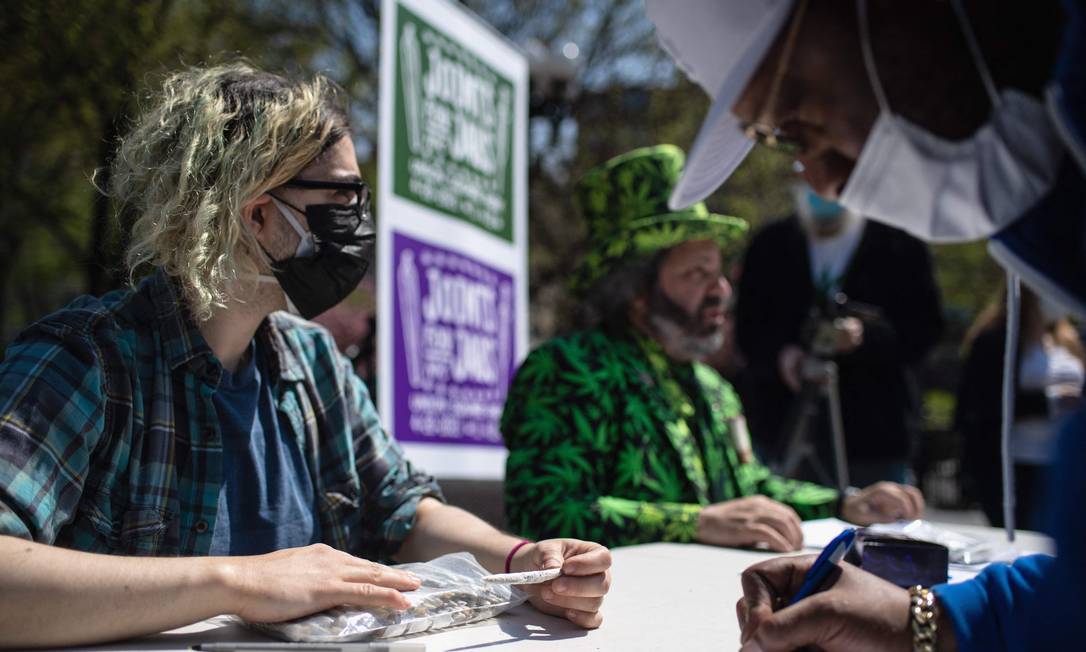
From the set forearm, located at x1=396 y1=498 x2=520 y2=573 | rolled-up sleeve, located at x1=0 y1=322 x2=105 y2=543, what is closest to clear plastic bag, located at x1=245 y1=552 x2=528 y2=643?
forearm, located at x1=396 y1=498 x2=520 y2=573

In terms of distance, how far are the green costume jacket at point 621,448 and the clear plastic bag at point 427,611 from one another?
2.73 feet

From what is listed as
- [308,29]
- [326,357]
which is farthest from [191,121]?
[308,29]

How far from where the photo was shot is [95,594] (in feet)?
4.16

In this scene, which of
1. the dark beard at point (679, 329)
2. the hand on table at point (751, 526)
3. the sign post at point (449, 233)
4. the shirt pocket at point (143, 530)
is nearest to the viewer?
the shirt pocket at point (143, 530)

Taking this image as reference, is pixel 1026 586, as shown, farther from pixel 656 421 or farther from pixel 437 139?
pixel 437 139

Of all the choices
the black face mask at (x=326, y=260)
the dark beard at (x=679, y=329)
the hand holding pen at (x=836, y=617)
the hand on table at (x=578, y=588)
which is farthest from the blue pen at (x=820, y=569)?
the dark beard at (x=679, y=329)

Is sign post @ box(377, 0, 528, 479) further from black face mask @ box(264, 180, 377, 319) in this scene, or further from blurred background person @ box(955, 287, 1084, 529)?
blurred background person @ box(955, 287, 1084, 529)

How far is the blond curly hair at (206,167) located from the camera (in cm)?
179

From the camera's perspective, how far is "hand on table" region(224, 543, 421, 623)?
4.29ft

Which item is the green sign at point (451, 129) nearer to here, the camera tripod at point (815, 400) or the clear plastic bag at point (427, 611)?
the camera tripod at point (815, 400)

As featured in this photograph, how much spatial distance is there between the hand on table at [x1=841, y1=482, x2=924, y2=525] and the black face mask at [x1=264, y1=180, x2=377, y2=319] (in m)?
1.60

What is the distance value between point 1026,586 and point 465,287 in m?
2.70

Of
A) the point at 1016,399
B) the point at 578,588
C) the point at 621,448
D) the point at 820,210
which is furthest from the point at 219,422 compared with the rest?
the point at 1016,399

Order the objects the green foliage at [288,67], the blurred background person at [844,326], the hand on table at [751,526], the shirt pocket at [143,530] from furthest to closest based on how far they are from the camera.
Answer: the blurred background person at [844,326] → the green foliage at [288,67] → the hand on table at [751,526] → the shirt pocket at [143,530]
